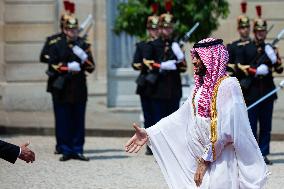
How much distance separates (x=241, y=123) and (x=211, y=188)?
503 mm

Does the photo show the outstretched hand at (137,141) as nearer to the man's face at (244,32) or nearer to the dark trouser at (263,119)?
the dark trouser at (263,119)

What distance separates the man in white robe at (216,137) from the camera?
7.88m

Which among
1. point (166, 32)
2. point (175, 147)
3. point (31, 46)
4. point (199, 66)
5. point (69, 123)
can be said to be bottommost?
point (69, 123)

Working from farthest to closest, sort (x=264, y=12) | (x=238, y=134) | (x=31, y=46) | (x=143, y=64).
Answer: (x=31, y=46)
(x=264, y=12)
(x=143, y=64)
(x=238, y=134)

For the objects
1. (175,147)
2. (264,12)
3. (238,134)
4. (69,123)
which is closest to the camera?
(238,134)

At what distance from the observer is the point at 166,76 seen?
14.8m

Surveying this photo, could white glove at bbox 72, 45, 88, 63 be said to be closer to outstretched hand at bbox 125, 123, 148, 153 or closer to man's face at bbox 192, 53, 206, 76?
outstretched hand at bbox 125, 123, 148, 153

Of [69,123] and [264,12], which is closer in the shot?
[69,123]

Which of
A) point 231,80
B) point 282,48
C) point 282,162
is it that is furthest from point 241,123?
point 282,48

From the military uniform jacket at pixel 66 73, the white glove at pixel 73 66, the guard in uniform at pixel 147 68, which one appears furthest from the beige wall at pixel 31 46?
the white glove at pixel 73 66

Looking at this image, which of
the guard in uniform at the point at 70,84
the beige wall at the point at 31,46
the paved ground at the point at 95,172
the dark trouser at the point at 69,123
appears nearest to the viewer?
the paved ground at the point at 95,172

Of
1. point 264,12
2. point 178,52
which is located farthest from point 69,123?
point 264,12

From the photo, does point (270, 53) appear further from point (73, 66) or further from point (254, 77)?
point (73, 66)

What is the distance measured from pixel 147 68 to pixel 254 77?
1.50 meters
